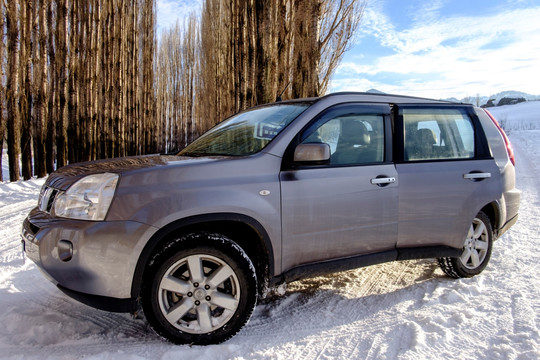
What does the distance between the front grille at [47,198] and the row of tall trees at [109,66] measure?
851 centimetres

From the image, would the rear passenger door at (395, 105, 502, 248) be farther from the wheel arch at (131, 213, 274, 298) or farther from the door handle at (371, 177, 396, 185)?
the wheel arch at (131, 213, 274, 298)

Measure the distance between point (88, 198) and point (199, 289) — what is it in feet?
2.76

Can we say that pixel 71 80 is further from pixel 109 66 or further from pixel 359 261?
pixel 359 261

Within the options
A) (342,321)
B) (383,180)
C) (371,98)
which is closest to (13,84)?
(371,98)

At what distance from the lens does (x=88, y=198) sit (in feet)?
7.93

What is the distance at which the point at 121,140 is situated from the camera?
13797mm

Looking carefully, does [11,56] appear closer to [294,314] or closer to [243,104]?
[243,104]

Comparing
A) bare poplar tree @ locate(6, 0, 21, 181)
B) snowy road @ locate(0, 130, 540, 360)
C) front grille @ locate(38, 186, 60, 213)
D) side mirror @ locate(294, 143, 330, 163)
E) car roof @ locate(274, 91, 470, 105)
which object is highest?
bare poplar tree @ locate(6, 0, 21, 181)

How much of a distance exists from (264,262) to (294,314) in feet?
1.86

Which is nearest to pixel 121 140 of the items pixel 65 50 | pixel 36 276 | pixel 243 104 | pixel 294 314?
pixel 65 50

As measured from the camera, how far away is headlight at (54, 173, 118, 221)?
2.37 metres

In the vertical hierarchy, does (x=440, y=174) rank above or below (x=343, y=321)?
above

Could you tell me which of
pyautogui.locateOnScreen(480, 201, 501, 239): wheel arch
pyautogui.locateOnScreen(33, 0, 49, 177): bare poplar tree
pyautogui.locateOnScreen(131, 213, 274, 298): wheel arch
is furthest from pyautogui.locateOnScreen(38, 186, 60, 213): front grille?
pyautogui.locateOnScreen(33, 0, 49, 177): bare poplar tree

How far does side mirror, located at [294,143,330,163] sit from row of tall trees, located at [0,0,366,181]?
8.36 meters
